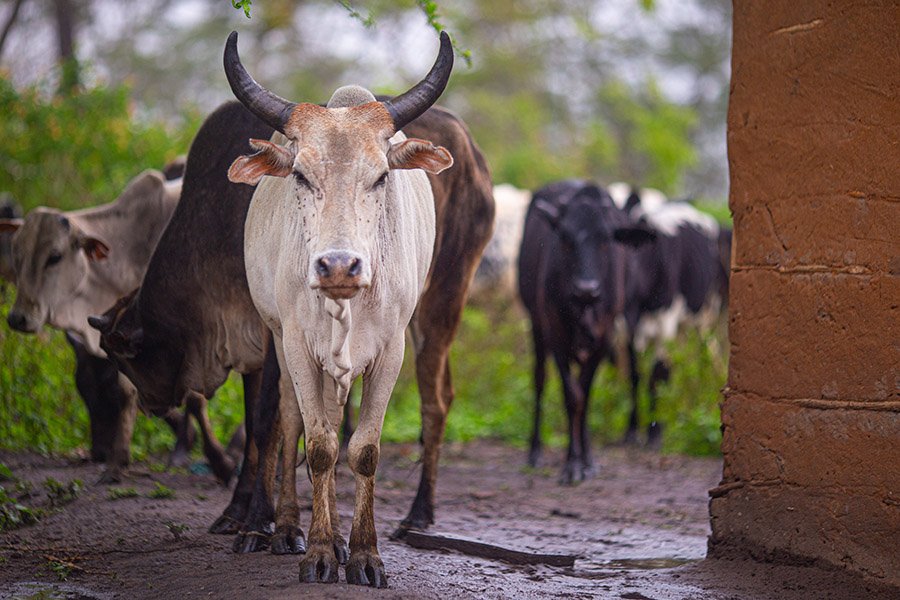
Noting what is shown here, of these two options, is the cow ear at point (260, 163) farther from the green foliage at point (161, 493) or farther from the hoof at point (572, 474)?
the hoof at point (572, 474)

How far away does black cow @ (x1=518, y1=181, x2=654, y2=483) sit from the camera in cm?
859

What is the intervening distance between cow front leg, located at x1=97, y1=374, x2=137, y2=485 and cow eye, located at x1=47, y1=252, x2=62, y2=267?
0.82m

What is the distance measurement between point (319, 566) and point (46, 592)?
103 centimetres

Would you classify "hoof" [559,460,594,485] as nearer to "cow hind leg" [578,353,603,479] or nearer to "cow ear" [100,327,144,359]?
"cow hind leg" [578,353,603,479]

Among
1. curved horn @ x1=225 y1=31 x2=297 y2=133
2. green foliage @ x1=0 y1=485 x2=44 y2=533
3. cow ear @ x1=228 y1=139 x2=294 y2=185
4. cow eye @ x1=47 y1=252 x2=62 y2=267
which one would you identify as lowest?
green foliage @ x1=0 y1=485 x2=44 y2=533

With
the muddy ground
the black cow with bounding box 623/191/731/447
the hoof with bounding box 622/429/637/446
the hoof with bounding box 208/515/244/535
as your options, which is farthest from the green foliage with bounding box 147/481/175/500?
the hoof with bounding box 622/429/637/446

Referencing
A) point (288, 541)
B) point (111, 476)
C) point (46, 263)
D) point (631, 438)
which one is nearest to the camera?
point (288, 541)

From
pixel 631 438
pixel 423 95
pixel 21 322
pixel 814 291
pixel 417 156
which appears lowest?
pixel 631 438

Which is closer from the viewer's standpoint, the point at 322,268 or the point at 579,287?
the point at 322,268

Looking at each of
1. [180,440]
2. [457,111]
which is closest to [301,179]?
[180,440]

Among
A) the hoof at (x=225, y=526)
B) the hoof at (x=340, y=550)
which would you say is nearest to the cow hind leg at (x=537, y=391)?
the hoof at (x=225, y=526)

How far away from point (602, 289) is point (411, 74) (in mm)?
13828

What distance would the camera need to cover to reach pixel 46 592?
14.8ft

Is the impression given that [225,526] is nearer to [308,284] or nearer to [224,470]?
[224,470]
